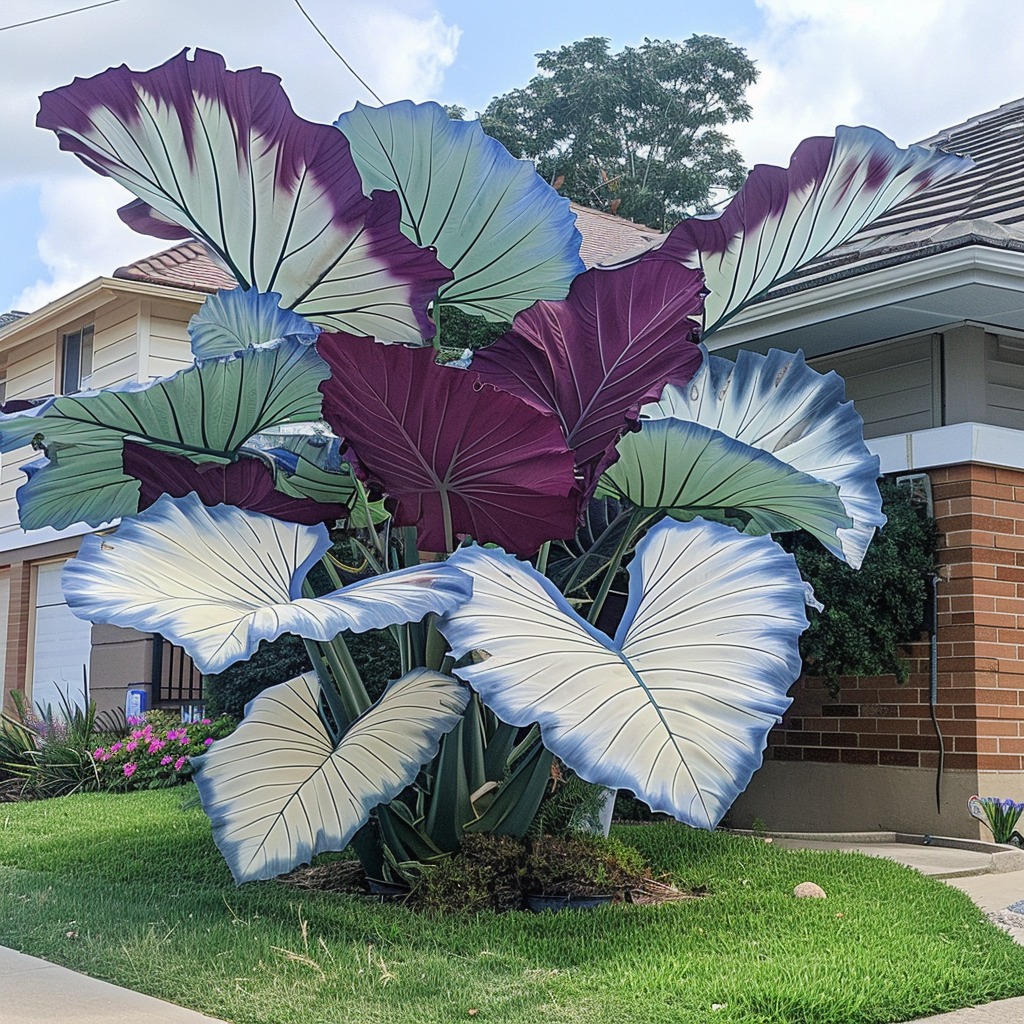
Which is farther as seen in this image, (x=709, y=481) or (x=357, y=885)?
(x=357, y=885)

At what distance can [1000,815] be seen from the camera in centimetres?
769

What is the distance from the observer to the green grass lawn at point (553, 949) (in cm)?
407

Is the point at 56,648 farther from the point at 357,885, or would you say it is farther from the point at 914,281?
the point at 914,281

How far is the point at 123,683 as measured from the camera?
14.6 meters

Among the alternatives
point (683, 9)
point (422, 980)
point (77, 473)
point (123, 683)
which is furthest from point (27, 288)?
point (422, 980)

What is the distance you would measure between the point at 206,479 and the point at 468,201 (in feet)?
5.84

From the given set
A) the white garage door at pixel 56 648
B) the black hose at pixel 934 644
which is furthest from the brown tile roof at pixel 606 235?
the black hose at pixel 934 644

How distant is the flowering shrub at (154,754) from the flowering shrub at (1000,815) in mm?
6102

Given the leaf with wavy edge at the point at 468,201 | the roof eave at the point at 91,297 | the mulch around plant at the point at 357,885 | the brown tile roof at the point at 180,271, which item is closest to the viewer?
the mulch around plant at the point at 357,885

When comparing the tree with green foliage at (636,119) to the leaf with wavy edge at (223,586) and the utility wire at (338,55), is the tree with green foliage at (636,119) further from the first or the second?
the leaf with wavy edge at (223,586)

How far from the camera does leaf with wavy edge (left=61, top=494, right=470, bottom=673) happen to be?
14.1 ft

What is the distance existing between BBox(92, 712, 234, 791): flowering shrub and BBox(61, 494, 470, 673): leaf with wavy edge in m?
6.22

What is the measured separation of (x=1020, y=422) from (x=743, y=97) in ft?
A: 92.9

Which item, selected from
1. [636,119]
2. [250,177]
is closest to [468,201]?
[250,177]
